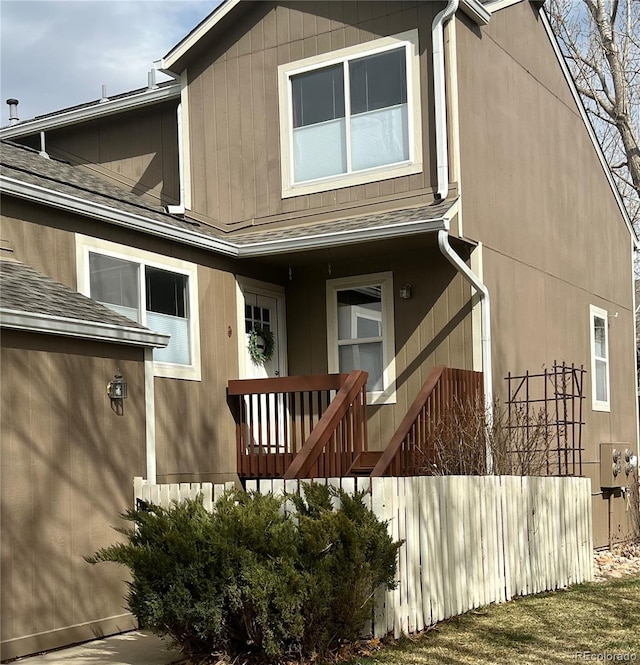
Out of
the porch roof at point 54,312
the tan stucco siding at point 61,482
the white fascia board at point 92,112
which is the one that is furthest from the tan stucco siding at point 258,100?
the tan stucco siding at point 61,482

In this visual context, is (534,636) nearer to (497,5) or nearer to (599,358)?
(497,5)

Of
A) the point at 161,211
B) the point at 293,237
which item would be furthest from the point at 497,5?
the point at 161,211

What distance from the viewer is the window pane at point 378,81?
36.2 ft

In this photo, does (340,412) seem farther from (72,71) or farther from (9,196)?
(72,71)

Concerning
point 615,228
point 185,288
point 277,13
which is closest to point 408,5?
point 277,13

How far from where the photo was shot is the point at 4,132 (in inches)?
575

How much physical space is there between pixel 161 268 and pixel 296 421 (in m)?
2.39

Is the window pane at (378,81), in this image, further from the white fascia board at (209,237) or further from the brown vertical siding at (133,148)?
the brown vertical siding at (133,148)

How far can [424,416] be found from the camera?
9.47 meters

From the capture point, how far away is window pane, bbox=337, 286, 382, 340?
37.2ft

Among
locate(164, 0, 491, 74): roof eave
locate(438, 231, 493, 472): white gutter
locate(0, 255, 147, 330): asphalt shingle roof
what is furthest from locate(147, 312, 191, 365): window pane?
locate(164, 0, 491, 74): roof eave

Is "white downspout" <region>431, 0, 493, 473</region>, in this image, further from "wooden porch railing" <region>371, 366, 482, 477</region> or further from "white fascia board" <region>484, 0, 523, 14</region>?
"white fascia board" <region>484, 0, 523, 14</region>

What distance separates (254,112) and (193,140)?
3.39 feet
